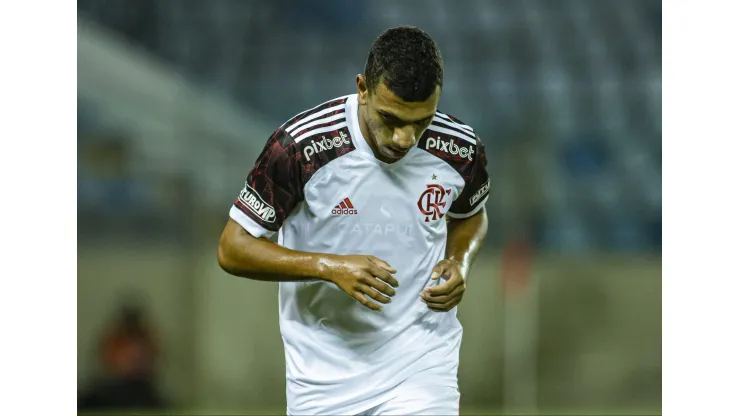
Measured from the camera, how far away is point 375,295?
2.17 metres

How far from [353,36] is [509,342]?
2714mm

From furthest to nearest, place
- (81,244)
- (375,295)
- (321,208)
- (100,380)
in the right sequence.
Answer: (81,244) → (100,380) → (321,208) → (375,295)

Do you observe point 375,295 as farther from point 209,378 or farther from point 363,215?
point 209,378

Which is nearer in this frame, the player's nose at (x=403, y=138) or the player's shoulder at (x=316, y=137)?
the player's nose at (x=403, y=138)

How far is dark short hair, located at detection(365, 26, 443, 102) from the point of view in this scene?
2.23m

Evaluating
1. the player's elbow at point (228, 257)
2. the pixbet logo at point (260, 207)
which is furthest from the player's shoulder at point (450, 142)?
the player's elbow at point (228, 257)

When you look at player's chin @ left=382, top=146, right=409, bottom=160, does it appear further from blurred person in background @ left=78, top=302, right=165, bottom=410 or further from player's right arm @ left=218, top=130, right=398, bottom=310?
blurred person in background @ left=78, top=302, right=165, bottom=410

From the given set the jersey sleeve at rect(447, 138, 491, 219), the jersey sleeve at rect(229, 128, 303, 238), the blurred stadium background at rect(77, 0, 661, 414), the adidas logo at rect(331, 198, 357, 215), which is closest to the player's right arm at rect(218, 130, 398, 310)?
the jersey sleeve at rect(229, 128, 303, 238)

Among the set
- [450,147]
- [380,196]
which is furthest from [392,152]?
[450,147]

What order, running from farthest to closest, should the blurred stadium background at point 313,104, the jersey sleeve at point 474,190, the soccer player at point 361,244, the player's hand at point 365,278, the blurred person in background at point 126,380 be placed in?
the blurred stadium background at point 313,104
the blurred person in background at point 126,380
the jersey sleeve at point 474,190
the soccer player at point 361,244
the player's hand at point 365,278

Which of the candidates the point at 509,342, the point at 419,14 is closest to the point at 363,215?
the point at 509,342

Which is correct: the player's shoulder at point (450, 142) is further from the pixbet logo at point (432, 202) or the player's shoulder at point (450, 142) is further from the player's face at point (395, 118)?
the player's face at point (395, 118)

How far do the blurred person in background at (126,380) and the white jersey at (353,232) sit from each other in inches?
151

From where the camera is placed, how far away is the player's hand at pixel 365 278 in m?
2.17
